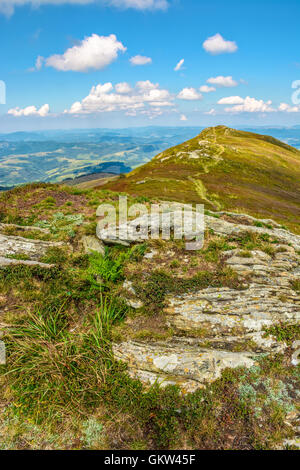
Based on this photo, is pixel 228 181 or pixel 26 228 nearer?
pixel 26 228

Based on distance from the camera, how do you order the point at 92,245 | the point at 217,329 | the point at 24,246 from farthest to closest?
1. the point at 92,245
2. the point at 24,246
3. the point at 217,329

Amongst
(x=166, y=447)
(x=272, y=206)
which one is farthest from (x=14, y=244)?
(x=272, y=206)

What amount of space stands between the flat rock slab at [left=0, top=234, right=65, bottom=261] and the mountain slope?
26.9 m

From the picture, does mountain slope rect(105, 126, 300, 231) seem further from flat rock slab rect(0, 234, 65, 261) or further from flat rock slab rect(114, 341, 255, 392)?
flat rock slab rect(114, 341, 255, 392)

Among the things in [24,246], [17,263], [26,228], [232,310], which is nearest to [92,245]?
[24,246]

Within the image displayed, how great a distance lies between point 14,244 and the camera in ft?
34.3

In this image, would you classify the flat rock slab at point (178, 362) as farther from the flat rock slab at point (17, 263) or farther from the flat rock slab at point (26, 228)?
the flat rock slab at point (26, 228)

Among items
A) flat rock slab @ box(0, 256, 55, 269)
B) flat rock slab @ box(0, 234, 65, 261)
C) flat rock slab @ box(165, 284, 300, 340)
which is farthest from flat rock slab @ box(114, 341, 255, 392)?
flat rock slab @ box(0, 234, 65, 261)

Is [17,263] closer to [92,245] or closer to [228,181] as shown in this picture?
[92,245]

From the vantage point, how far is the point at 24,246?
34.3ft

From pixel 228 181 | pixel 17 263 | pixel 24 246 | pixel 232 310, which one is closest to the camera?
pixel 232 310

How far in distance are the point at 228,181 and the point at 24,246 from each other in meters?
54.3

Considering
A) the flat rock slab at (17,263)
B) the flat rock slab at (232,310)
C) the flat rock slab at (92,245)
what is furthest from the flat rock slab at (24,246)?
the flat rock slab at (232,310)
